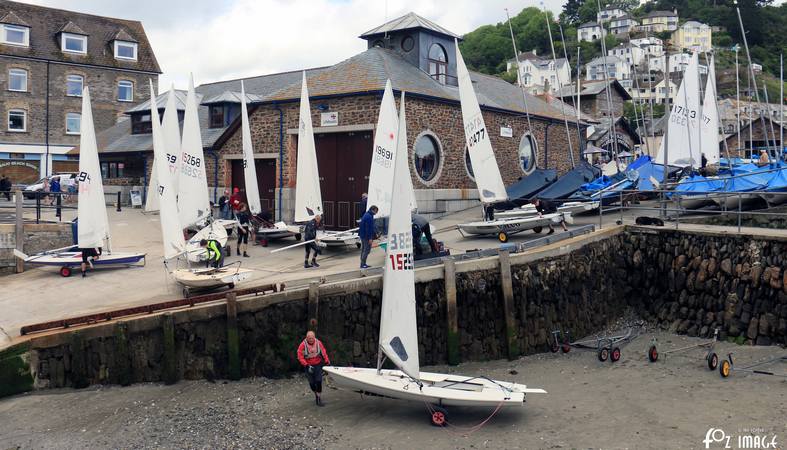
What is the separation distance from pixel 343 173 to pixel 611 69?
107 metres

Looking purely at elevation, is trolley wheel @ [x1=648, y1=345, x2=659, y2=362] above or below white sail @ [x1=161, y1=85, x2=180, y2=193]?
below

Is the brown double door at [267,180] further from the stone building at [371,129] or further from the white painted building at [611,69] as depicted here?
the white painted building at [611,69]

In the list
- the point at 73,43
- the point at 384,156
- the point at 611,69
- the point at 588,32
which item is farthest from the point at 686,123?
the point at 588,32

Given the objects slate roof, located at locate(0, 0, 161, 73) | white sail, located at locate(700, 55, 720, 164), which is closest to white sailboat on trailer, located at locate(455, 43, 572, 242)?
white sail, located at locate(700, 55, 720, 164)

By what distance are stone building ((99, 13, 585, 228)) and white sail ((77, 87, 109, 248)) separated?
320 inches

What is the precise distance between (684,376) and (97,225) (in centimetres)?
1361

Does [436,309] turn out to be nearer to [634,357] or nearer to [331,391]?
[331,391]

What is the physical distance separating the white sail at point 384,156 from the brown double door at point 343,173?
15.3ft

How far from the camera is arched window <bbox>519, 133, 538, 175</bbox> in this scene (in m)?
29.0

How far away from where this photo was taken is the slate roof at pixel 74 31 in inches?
1677

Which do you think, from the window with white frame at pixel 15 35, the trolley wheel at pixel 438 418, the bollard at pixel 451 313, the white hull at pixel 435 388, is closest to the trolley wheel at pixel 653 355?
the bollard at pixel 451 313

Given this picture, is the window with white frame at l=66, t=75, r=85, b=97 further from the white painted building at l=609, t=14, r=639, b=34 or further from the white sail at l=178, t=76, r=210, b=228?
the white painted building at l=609, t=14, r=639, b=34

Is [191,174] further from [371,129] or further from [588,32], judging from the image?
[588,32]

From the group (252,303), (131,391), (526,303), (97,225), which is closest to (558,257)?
(526,303)
